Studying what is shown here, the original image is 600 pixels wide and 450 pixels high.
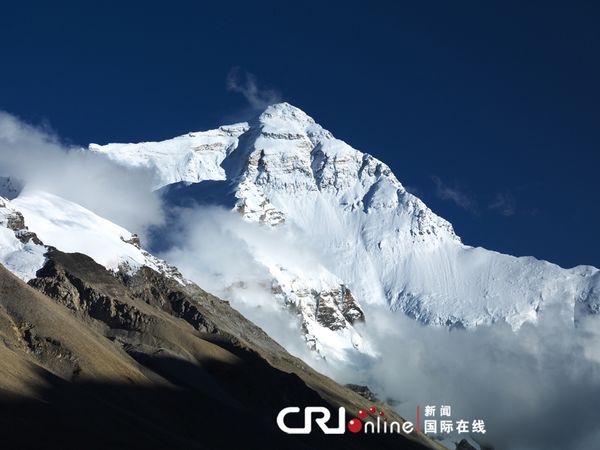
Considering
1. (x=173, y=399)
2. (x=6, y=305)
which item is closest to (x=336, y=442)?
(x=173, y=399)

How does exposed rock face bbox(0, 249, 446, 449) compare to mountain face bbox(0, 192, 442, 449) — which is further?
exposed rock face bbox(0, 249, 446, 449)

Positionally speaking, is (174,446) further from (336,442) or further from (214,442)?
(336,442)

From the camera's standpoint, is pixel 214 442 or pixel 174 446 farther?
pixel 214 442

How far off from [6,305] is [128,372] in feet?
102

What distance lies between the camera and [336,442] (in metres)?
182

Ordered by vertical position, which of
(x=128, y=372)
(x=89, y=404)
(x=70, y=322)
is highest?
(x=70, y=322)

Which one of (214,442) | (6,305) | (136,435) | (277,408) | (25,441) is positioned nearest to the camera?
(25,441)

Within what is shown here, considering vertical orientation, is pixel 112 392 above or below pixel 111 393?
above

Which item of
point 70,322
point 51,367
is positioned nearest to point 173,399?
point 51,367

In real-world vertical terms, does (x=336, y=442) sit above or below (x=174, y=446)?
above

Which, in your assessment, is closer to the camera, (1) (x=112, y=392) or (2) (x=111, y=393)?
(2) (x=111, y=393)

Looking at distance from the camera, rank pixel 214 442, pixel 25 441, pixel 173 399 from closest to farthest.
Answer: pixel 25 441 < pixel 214 442 < pixel 173 399

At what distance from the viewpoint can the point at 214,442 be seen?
5571 inches

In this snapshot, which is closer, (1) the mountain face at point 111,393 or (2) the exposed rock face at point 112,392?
(1) the mountain face at point 111,393
